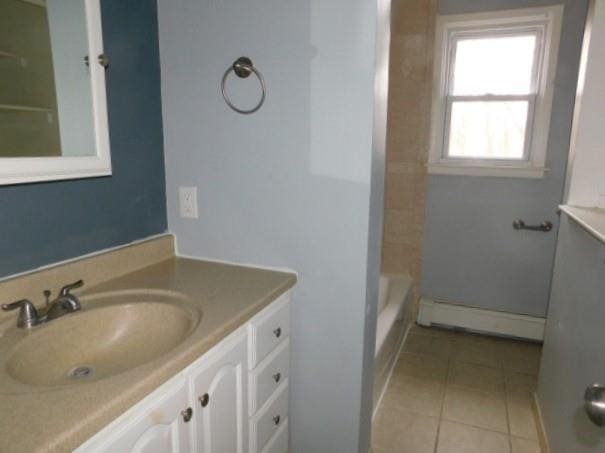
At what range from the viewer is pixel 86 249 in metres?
1.29

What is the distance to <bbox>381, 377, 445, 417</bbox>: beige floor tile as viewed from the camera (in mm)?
2148

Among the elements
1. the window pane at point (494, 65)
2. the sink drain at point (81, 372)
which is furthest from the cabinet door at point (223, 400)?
the window pane at point (494, 65)

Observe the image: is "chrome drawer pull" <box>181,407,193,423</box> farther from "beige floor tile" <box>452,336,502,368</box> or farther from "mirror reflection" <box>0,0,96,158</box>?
"beige floor tile" <box>452,336,502,368</box>

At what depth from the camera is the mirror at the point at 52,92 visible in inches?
40.4

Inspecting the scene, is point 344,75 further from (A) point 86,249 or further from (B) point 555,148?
(B) point 555,148

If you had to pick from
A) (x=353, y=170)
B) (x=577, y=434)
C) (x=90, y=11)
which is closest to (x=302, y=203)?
(x=353, y=170)

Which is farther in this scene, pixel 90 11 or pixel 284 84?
pixel 284 84

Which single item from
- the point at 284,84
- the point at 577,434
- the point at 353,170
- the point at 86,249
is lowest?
the point at 577,434

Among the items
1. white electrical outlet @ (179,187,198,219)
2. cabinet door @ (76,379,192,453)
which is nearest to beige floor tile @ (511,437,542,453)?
cabinet door @ (76,379,192,453)

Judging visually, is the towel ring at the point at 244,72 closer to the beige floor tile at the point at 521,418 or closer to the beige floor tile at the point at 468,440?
the beige floor tile at the point at 468,440

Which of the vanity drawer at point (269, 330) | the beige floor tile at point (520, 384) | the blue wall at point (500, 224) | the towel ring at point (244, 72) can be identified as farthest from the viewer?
the blue wall at point (500, 224)

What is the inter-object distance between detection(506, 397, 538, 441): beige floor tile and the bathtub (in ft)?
2.11

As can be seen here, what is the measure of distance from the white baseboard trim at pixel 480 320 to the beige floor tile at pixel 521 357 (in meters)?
0.08

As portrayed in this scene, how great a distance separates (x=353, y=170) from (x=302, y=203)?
0.21m
